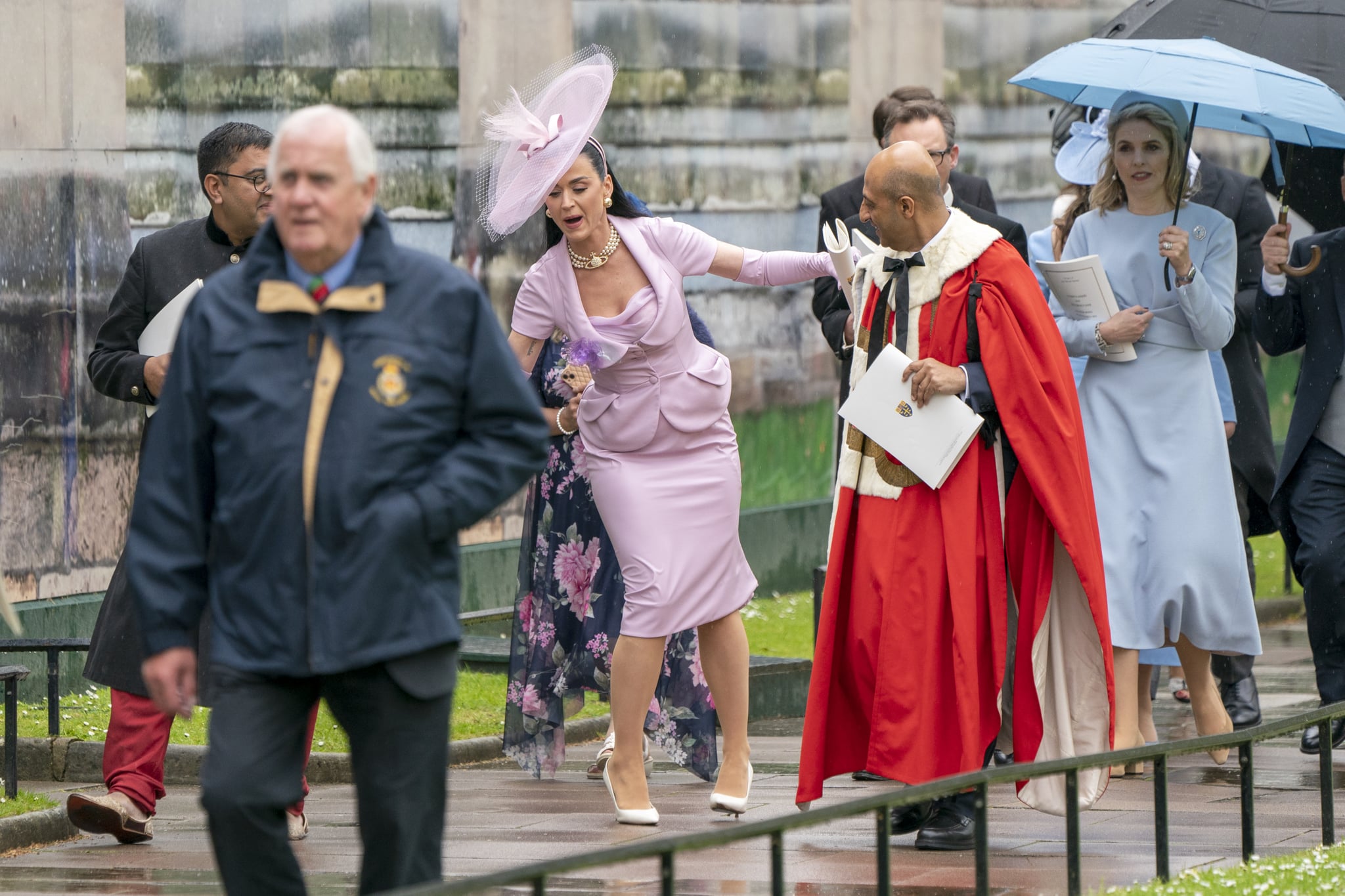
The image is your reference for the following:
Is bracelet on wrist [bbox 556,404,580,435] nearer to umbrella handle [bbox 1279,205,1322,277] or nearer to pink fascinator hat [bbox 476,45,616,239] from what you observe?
pink fascinator hat [bbox 476,45,616,239]

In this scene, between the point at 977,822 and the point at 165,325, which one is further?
the point at 165,325

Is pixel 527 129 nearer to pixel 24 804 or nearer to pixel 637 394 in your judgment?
pixel 637 394

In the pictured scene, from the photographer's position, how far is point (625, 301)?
7336 millimetres

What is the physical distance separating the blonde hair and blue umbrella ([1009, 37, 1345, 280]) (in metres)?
0.06

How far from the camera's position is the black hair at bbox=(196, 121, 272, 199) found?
7.04 meters

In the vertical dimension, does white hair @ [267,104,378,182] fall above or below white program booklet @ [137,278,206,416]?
above

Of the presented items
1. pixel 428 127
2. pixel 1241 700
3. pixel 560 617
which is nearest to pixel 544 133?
pixel 560 617

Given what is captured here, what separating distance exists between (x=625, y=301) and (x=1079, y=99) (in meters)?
2.17

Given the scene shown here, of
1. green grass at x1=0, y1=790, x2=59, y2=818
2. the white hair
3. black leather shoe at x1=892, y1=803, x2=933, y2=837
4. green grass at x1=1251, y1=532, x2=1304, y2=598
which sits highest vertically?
the white hair

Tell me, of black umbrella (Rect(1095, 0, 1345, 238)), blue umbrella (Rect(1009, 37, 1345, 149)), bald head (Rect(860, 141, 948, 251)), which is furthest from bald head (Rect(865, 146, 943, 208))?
black umbrella (Rect(1095, 0, 1345, 238))

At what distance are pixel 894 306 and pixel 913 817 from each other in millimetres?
1433

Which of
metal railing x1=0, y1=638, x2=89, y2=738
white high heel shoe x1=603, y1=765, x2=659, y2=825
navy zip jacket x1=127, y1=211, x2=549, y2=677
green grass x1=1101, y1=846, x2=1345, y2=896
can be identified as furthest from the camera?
metal railing x1=0, y1=638, x2=89, y2=738

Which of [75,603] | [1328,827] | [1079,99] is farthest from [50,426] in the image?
[1328,827]

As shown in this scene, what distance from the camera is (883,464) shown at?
22.3 ft
